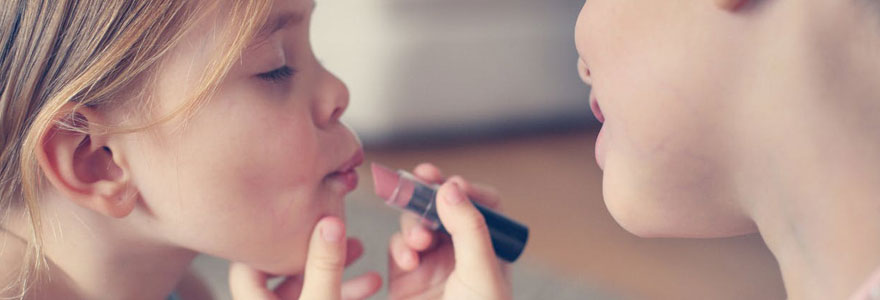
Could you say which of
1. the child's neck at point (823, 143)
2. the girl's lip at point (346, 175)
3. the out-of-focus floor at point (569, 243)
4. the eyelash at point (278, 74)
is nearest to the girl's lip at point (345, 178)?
the girl's lip at point (346, 175)

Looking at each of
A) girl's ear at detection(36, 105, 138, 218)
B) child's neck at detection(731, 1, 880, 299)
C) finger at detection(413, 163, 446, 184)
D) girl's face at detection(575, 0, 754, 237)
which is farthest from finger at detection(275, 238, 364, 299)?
child's neck at detection(731, 1, 880, 299)

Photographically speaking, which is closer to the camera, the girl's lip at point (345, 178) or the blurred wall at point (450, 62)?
the girl's lip at point (345, 178)

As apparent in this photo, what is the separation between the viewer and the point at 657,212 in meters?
0.58

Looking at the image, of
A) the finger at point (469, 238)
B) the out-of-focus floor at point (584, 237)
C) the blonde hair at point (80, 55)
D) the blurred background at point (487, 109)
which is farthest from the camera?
the blurred background at point (487, 109)

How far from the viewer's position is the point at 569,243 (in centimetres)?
145

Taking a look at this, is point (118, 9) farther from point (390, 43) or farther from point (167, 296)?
point (390, 43)

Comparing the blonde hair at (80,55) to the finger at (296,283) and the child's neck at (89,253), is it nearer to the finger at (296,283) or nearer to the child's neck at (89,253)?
the child's neck at (89,253)

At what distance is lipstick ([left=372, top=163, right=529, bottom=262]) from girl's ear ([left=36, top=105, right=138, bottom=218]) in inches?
8.5

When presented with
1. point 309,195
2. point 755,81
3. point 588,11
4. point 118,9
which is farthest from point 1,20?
point 755,81

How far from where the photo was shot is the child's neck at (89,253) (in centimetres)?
72

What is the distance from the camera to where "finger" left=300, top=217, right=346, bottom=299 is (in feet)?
2.35

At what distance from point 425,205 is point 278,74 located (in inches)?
7.2

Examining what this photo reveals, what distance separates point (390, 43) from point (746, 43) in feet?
4.01

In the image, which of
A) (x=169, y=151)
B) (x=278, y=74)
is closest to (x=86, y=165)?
(x=169, y=151)
